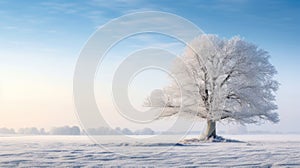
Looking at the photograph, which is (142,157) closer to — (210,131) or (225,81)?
(210,131)

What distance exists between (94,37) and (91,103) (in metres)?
3.13

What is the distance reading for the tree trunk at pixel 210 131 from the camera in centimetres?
2720

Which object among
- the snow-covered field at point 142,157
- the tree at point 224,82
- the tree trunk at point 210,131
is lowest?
the snow-covered field at point 142,157

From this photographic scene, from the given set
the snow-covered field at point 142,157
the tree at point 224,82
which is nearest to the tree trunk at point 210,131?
the tree at point 224,82

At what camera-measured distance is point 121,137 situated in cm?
2170

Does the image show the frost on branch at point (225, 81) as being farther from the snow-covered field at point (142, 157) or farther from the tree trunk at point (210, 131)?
the snow-covered field at point (142, 157)

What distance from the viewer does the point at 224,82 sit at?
27.6 m

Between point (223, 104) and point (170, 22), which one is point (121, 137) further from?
point (223, 104)

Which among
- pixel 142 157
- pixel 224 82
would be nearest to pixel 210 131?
pixel 224 82

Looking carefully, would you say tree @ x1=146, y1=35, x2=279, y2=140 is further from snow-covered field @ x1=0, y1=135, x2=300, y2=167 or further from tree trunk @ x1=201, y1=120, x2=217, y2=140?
snow-covered field @ x1=0, y1=135, x2=300, y2=167

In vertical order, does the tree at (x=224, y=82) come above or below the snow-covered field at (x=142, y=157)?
above

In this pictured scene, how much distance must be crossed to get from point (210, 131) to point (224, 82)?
352 cm

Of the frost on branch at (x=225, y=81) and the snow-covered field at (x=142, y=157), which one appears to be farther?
the frost on branch at (x=225, y=81)

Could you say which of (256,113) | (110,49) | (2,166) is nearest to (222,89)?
(256,113)
